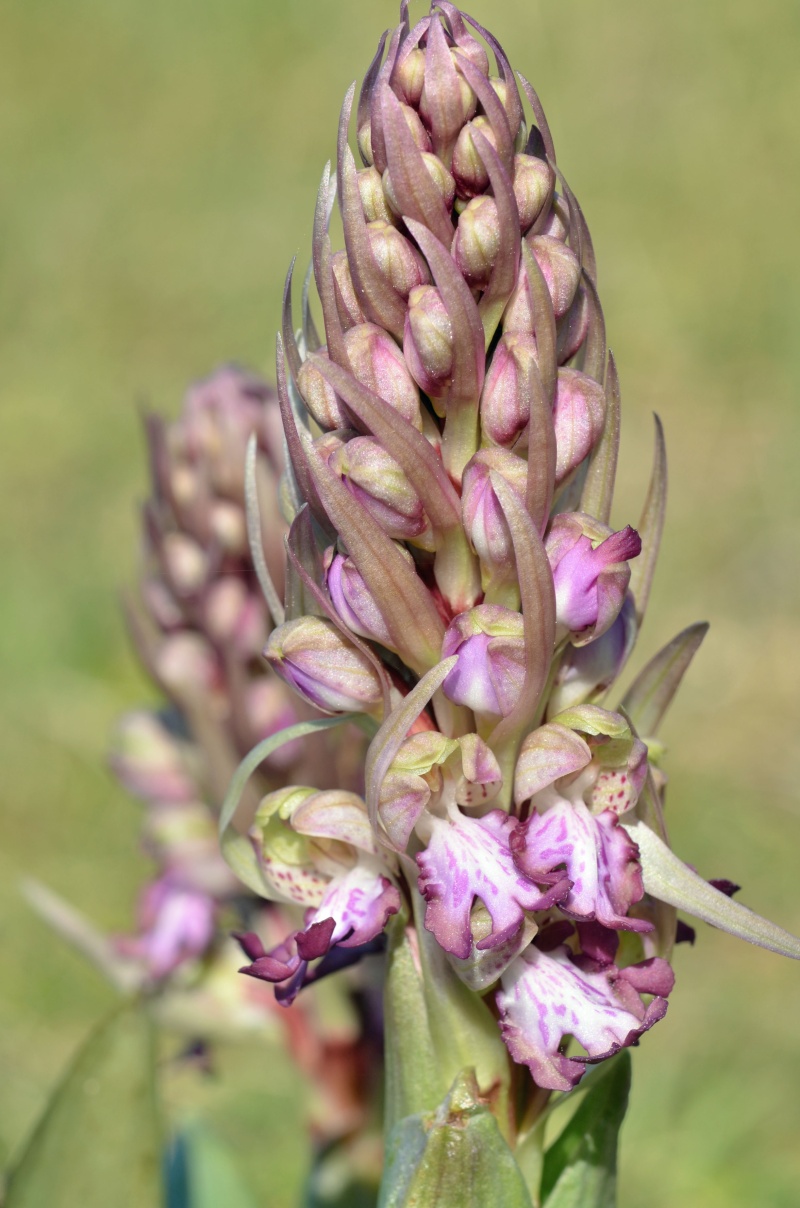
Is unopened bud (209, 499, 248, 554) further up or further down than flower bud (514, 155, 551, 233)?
further down

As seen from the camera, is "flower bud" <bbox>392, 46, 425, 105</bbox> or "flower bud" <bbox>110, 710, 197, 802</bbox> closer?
"flower bud" <bbox>392, 46, 425, 105</bbox>

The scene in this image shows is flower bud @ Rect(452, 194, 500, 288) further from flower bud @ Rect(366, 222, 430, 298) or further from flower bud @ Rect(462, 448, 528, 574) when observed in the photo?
flower bud @ Rect(462, 448, 528, 574)

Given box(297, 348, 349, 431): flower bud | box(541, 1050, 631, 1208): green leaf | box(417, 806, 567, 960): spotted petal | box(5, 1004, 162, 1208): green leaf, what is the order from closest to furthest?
box(417, 806, 567, 960): spotted petal → box(297, 348, 349, 431): flower bud → box(541, 1050, 631, 1208): green leaf → box(5, 1004, 162, 1208): green leaf

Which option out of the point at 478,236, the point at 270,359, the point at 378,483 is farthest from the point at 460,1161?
the point at 270,359

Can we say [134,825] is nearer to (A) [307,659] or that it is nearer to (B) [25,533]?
(B) [25,533]

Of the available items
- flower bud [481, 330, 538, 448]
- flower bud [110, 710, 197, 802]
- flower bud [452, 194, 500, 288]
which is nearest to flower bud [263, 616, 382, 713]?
flower bud [481, 330, 538, 448]
